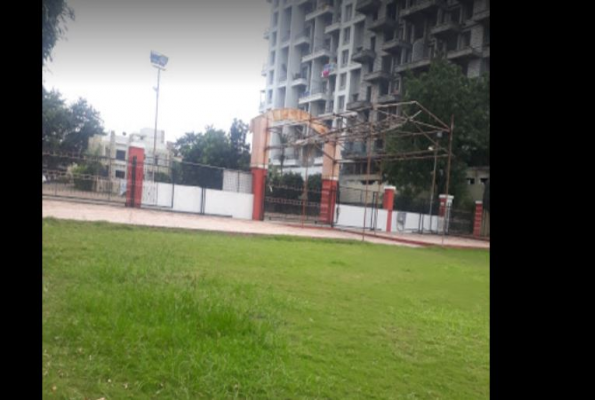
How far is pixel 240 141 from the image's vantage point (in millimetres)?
34000

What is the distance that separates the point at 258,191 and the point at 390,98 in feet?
47.4

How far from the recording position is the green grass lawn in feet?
7.27

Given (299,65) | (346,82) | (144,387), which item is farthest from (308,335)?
(299,65)

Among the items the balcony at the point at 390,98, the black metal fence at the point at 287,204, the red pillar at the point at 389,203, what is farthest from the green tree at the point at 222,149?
the red pillar at the point at 389,203

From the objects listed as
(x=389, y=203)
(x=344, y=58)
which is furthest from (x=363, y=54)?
(x=344, y=58)

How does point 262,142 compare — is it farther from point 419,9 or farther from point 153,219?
point 419,9

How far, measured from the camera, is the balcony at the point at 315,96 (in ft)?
126

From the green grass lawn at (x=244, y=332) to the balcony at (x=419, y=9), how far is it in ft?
7.45

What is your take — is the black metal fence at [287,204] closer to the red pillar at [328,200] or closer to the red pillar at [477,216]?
the red pillar at [328,200]

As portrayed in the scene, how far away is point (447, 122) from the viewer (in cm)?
2114

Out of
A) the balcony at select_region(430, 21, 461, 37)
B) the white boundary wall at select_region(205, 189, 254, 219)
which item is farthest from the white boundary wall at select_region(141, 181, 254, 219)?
the balcony at select_region(430, 21, 461, 37)
